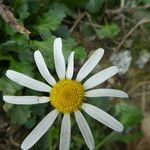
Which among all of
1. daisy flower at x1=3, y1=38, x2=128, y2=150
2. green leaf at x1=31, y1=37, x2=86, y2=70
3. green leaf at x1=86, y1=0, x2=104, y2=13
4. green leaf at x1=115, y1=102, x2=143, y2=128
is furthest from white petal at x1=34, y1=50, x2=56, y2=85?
green leaf at x1=86, y1=0, x2=104, y2=13

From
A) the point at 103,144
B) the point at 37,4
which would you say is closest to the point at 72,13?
the point at 37,4

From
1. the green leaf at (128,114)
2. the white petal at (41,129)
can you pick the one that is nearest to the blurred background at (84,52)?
the green leaf at (128,114)

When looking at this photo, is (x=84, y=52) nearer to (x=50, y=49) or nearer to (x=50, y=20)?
(x=50, y=49)

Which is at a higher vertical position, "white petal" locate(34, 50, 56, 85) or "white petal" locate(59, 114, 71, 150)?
"white petal" locate(34, 50, 56, 85)

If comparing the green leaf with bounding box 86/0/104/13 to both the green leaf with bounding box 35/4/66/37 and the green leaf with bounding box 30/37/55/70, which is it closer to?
the green leaf with bounding box 35/4/66/37

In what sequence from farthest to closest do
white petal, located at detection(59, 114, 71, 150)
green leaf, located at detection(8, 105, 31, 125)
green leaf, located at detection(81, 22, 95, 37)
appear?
green leaf, located at detection(81, 22, 95, 37)
green leaf, located at detection(8, 105, 31, 125)
white petal, located at detection(59, 114, 71, 150)

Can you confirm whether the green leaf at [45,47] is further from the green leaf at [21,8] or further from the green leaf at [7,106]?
the green leaf at [7,106]
